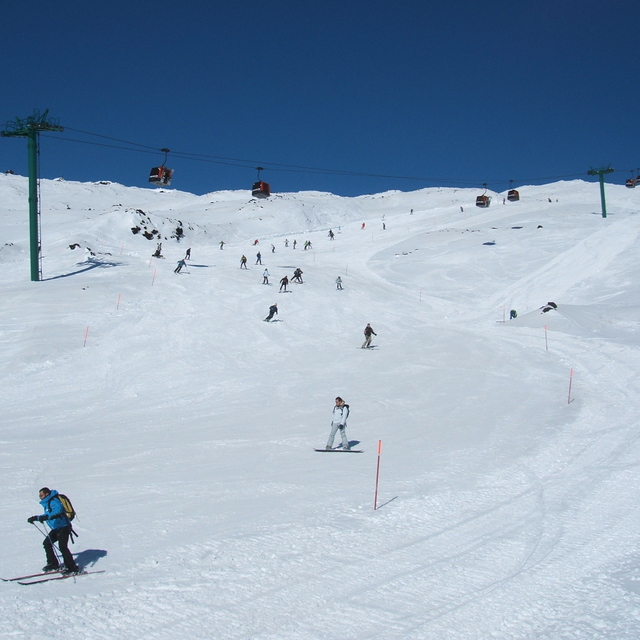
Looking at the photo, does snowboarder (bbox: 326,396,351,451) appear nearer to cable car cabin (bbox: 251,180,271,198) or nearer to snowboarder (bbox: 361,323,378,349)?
snowboarder (bbox: 361,323,378,349)

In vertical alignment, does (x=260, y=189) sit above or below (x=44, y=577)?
above

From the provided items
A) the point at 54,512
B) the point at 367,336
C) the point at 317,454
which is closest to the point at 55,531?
the point at 54,512

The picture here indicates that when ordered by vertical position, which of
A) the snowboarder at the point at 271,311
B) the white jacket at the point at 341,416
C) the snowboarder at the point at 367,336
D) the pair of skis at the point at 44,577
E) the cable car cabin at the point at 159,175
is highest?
the cable car cabin at the point at 159,175

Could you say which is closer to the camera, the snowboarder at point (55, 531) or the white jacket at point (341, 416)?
the snowboarder at point (55, 531)

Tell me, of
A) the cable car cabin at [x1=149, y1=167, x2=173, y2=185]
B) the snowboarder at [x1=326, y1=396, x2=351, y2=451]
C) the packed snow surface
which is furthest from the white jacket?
the cable car cabin at [x1=149, y1=167, x2=173, y2=185]

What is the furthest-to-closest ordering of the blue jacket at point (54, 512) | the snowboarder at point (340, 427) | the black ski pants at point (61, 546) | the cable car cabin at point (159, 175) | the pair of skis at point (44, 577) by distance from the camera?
the cable car cabin at point (159, 175), the snowboarder at point (340, 427), the blue jacket at point (54, 512), the black ski pants at point (61, 546), the pair of skis at point (44, 577)

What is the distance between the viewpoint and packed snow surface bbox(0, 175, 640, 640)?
670cm

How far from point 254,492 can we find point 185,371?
42.3 feet

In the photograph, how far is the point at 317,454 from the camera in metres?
13.6

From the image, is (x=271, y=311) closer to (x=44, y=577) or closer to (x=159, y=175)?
(x=159, y=175)

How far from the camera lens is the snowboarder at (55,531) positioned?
7.23 metres

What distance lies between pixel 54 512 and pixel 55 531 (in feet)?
0.77

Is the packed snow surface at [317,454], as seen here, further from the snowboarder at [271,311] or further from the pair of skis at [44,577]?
the snowboarder at [271,311]

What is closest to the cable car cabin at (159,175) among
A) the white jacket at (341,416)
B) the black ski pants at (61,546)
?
the white jacket at (341,416)
